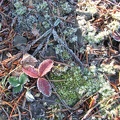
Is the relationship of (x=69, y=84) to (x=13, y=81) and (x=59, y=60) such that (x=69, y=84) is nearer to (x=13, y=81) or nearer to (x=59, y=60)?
(x=59, y=60)

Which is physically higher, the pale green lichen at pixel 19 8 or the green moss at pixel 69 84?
the pale green lichen at pixel 19 8

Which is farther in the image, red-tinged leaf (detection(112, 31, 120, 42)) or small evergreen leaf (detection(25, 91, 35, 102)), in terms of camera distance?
red-tinged leaf (detection(112, 31, 120, 42))

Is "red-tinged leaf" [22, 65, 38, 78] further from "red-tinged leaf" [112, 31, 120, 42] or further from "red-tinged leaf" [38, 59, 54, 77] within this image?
"red-tinged leaf" [112, 31, 120, 42]

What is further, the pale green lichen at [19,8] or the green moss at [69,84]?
the pale green lichen at [19,8]

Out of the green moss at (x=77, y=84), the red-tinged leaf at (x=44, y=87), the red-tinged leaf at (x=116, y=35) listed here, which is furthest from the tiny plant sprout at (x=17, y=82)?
the red-tinged leaf at (x=116, y=35)

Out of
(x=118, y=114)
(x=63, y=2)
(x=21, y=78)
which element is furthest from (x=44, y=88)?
(x=63, y=2)

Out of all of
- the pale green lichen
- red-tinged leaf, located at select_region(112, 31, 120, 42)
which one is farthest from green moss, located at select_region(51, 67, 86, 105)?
the pale green lichen

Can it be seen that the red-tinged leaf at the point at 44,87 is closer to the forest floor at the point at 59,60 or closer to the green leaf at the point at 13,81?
the forest floor at the point at 59,60
